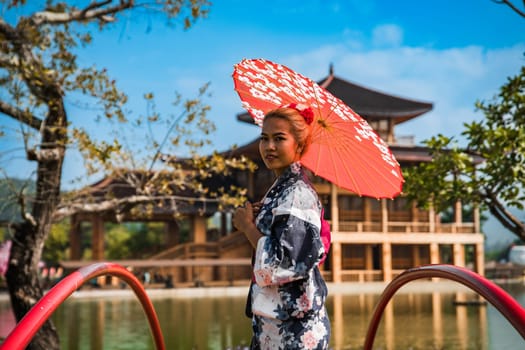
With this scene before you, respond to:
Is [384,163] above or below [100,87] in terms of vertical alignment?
below

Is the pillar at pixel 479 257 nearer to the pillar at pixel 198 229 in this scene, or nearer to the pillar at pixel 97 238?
the pillar at pixel 198 229

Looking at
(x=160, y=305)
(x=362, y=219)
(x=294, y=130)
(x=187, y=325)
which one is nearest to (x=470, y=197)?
A: (x=294, y=130)

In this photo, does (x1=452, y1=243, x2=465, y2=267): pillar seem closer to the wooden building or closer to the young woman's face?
the wooden building

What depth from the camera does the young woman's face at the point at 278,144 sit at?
2.36 metres

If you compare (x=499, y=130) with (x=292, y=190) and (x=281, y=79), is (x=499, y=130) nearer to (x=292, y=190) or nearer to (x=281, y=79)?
(x=281, y=79)

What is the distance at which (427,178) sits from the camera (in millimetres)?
6676

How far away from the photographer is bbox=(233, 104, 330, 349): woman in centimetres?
215

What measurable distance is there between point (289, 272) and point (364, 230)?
79.4 ft

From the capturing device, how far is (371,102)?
93.2 feet

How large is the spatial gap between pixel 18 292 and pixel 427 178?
4.40 m

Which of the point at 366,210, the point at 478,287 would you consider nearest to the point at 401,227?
the point at 366,210

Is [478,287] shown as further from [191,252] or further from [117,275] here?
[191,252]

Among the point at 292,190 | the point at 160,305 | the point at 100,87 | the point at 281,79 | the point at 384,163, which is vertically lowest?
the point at 160,305

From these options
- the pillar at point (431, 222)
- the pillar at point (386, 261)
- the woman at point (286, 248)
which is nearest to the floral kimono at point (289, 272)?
the woman at point (286, 248)
